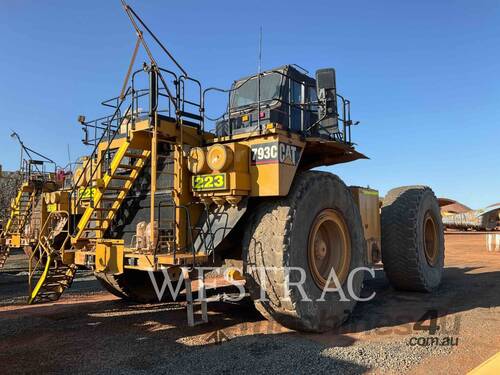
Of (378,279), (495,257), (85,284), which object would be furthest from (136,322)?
(495,257)

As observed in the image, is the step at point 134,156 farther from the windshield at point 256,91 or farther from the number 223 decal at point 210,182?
the windshield at point 256,91

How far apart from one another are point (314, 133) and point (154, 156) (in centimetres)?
276

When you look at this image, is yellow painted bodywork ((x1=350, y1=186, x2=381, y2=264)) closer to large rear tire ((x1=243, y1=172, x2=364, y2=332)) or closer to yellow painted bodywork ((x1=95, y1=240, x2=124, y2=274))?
large rear tire ((x1=243, y1=172, x2=364, y2=332))

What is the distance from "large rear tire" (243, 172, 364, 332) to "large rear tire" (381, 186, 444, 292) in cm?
246

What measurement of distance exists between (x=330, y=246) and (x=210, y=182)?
7.46 feet

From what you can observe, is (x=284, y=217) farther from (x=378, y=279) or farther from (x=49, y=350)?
(x=378, y=279)

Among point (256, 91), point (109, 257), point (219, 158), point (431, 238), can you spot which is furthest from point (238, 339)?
point (431, 238)

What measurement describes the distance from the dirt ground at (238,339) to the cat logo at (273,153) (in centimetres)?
224

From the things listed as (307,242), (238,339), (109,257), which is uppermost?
(307,242)

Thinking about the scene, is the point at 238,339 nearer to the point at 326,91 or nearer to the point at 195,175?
the point at 195,175

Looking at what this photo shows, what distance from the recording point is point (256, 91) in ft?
27.6

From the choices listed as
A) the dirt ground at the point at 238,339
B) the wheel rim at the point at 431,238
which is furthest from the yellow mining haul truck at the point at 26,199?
the wheel rim at the point at 431,238

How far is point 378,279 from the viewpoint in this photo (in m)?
11.6

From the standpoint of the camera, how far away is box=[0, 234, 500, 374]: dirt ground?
4793 mm
